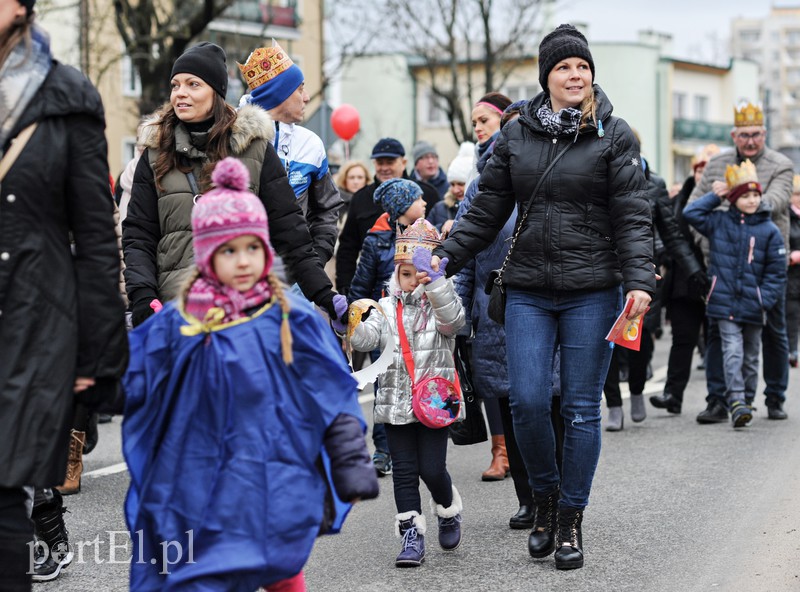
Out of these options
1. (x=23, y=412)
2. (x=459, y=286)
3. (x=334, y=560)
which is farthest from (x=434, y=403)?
(x=23, y=412)

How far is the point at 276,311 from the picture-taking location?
419cm

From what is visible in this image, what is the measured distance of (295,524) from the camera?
13.3 ft

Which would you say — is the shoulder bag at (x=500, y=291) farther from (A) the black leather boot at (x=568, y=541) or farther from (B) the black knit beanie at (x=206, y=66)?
(B) the black knit beanie at (x=206, y=66)

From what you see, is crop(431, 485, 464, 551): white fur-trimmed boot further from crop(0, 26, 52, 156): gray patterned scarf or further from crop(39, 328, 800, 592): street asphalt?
crop(0, 26, 52, 156): gray patterned scarf

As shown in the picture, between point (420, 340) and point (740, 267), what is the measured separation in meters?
4.95

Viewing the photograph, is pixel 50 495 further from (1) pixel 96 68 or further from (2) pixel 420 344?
(1) pixel 96 68

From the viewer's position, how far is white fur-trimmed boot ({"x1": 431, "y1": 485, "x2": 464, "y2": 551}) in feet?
21.2

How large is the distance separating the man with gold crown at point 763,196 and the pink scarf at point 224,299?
717 centimetres

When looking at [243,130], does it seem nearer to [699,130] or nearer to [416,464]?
[416,464]

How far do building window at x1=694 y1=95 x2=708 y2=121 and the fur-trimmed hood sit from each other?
63.6 meters

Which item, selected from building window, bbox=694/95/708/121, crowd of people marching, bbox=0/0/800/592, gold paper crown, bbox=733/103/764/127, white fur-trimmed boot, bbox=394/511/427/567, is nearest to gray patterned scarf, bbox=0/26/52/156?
crowd of people marching, bbox=0/0/800/592

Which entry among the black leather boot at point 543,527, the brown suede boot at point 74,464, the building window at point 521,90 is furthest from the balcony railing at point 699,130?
the black leather boot at point 543,527

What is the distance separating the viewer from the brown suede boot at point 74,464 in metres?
7.57

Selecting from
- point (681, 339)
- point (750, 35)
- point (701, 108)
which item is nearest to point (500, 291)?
point (681, 339)
